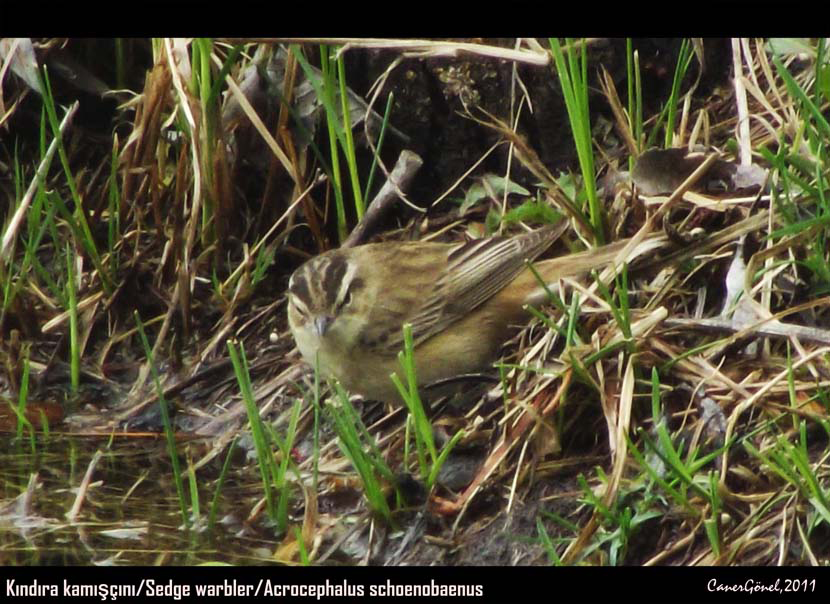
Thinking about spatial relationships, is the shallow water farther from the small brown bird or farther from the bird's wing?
the bird's wing

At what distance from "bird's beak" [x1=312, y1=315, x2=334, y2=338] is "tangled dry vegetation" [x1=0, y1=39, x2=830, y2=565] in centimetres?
40

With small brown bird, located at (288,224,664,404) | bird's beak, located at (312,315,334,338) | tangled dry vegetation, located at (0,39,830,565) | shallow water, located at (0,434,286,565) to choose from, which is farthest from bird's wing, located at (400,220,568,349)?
shallow water, located at (0,434,286,565)

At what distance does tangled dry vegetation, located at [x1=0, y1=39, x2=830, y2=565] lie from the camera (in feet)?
17.4

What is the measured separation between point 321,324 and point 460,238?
4.86 ft

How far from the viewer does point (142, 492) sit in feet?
20.6

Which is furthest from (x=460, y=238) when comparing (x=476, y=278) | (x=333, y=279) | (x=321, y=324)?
(x=321, y=324)

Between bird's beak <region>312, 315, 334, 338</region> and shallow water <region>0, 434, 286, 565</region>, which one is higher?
bird's beak <region>312, 315, 334, 338</region>

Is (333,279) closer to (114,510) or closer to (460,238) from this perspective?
(460,238)

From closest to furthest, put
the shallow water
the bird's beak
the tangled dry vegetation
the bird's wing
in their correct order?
the tangled dry vegetation < the shallow water < the bird's beak < the bird's wing
